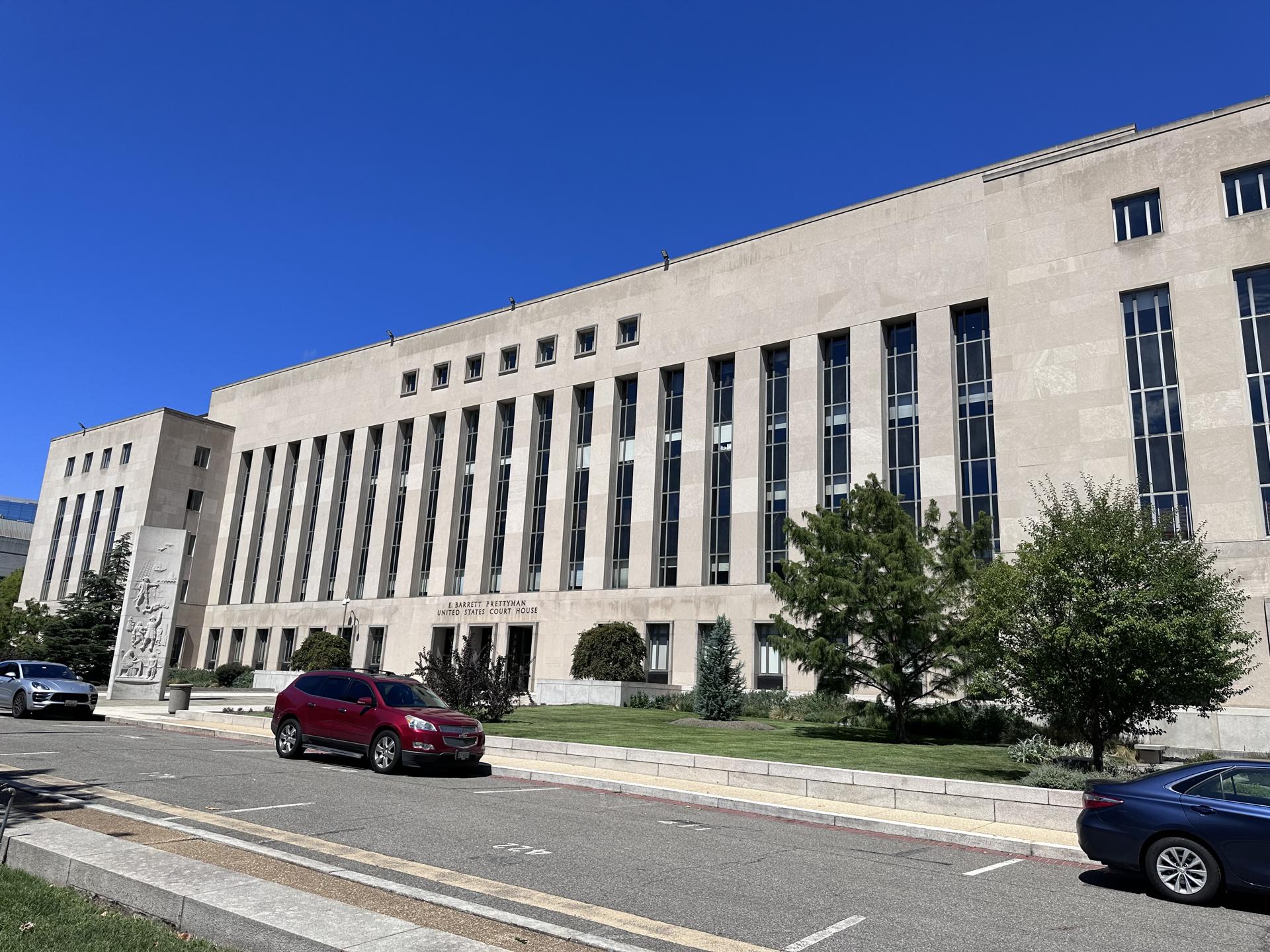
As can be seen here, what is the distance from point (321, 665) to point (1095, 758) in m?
38.9

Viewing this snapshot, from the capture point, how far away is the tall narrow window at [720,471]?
40.6 meters

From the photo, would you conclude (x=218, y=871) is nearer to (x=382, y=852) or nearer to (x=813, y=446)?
(x=382, y=852)

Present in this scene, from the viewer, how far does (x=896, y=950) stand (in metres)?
6.05

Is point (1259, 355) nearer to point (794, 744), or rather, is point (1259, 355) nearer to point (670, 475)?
point (794, 744)

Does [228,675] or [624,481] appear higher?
[624,481]

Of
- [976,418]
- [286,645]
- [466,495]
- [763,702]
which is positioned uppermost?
[976,418]

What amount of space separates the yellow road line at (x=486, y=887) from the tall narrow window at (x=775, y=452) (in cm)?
3072

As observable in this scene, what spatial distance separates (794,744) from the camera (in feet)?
67.7

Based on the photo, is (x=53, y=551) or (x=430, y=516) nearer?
(x=430, y=516)

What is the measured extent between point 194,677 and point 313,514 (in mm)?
12277

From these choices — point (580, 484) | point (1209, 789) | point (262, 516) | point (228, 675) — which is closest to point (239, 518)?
point (262, 516)

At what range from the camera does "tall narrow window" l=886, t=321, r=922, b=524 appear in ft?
119

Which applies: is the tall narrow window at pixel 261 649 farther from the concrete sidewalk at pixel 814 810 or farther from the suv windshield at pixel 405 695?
the suv windshield at pixel 405 695

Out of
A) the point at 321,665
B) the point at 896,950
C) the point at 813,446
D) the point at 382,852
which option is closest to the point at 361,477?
the point at 321,665
